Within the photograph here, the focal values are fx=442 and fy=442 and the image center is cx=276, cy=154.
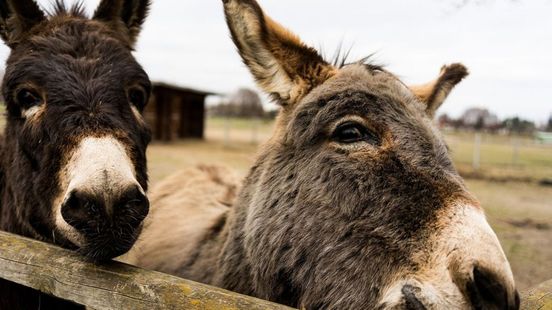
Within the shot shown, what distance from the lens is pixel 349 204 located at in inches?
80.3

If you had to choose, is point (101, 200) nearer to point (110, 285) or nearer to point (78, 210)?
point (78, 210)

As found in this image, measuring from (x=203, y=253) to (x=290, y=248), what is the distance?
1315 millimetres

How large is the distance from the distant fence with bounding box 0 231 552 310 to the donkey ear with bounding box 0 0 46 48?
142 cm

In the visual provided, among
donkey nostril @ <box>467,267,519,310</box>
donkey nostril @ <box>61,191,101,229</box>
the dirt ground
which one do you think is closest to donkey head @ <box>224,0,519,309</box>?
donkey nostril @ <box>467,267,519,310</box>

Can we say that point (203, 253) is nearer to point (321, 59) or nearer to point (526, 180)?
point (321, 59)

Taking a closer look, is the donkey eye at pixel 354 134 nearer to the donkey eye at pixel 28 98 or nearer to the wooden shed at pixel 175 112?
the donkey eye at pixel 28 98

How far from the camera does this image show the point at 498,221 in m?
9.67

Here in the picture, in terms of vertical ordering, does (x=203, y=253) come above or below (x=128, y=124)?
below

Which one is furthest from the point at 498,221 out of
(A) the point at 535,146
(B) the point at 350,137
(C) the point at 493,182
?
(A) the point at 535,146

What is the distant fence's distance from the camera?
1843mm

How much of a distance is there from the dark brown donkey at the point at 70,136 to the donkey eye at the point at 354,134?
996mm

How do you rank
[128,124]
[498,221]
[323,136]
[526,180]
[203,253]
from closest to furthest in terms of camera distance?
[323,136]
[128,124]
[203,253]
[498,221]
[526,180]

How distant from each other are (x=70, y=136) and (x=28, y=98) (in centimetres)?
56

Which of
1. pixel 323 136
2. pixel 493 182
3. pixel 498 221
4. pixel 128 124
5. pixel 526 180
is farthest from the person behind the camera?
pixel 526 180
